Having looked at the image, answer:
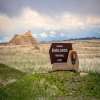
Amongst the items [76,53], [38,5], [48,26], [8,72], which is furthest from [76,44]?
[8,72]

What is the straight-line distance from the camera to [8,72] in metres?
4.16

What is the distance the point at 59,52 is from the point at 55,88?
570mm

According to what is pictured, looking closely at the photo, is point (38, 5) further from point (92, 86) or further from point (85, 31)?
point (92, 86)

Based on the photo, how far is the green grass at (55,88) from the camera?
3973 mm

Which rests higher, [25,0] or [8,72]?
[25,0]

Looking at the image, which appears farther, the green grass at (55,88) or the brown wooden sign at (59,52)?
the brown wooden sign at (59,52)

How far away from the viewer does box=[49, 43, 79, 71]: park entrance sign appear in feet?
13.6

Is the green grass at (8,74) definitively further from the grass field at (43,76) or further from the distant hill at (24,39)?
the distant hill at (24,39)

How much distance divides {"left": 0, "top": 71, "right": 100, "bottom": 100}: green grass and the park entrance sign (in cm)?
12

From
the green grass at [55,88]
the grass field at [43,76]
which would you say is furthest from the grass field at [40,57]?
the green grass at [55,88]

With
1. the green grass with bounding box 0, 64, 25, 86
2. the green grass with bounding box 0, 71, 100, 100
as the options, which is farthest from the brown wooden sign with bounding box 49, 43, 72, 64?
the green grass with bounding box 0, 64, 25, 86

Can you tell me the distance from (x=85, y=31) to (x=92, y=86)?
88 centimetres

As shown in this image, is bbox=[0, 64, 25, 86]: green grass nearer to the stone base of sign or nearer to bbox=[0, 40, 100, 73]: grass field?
bbox=[0, 40, 100, 73]: grass field

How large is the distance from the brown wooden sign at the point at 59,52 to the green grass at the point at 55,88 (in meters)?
0.24
